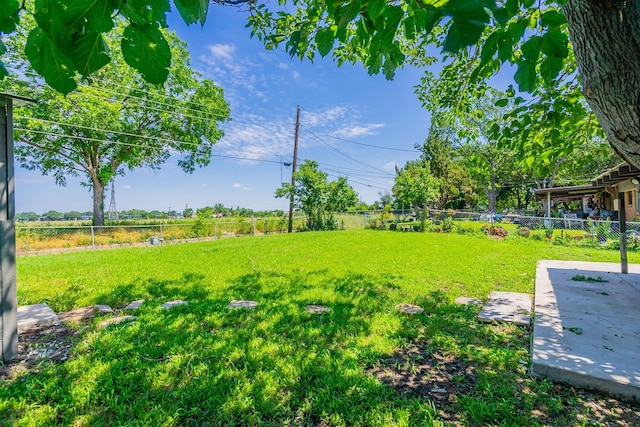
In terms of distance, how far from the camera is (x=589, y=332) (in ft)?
9.13

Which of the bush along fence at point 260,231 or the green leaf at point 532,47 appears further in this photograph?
the bush along fence at point 260,231

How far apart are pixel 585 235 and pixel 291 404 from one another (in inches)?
503

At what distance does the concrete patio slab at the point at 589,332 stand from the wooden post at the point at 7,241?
4172mm

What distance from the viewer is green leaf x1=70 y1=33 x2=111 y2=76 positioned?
2.73 feet

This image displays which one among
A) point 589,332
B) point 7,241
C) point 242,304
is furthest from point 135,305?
point 589,332

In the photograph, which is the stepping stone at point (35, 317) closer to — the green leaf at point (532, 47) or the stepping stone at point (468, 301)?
the green leaf at point (532, 47)

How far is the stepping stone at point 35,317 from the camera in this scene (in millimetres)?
3098

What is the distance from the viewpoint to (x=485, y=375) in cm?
223

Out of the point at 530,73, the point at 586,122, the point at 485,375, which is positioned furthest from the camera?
the point at 586,122

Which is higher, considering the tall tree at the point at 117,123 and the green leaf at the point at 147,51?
the tall tree at the point at 117,123

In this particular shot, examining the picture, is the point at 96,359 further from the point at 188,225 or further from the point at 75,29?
the point at 188,225

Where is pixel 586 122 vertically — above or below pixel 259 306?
above

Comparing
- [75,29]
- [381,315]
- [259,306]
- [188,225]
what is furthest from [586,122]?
[188,225]

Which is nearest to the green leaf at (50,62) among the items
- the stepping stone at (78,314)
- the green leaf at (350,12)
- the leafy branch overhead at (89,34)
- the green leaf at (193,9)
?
the leafy branch overhead at (89,34)
